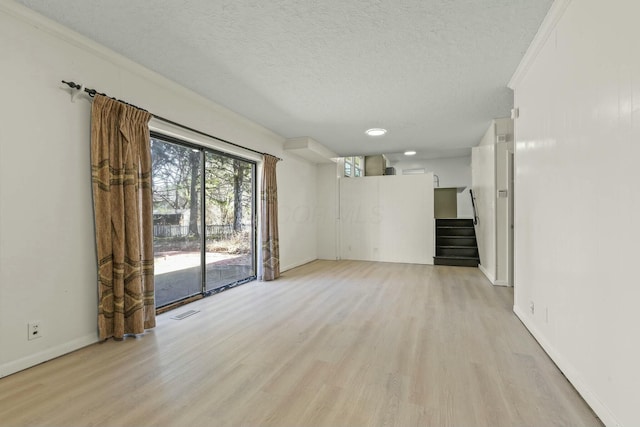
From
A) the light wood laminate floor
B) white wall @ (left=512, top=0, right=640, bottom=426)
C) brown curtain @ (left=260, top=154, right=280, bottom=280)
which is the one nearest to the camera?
white wall @ (left=512, top=0, right=640, bottom=426)

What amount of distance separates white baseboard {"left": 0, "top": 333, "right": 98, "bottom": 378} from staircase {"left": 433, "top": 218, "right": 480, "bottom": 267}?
19.3 ft

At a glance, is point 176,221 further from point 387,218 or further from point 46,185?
point 387,218

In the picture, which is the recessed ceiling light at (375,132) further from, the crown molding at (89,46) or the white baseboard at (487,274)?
the white baseboard at (487,274)

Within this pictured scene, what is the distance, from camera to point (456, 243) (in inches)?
257

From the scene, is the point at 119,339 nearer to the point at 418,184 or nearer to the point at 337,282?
the point at 337,282

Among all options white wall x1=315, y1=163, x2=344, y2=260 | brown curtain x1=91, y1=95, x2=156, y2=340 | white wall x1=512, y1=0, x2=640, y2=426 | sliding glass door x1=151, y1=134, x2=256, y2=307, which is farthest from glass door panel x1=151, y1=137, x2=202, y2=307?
white wall x1=315, y1=163, x2=344, y2=260

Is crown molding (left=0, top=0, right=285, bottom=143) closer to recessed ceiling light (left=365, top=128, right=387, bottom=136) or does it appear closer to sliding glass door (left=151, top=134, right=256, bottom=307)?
sliding glass door (left=151, top=134, right=256, bottom=307)

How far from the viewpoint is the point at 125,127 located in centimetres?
259

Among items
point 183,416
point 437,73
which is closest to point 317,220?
point 437,73

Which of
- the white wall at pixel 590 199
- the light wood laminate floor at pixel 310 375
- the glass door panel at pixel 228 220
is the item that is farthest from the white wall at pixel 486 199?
the glass door panel at pixel 228 220

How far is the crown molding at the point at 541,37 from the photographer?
6.50ft

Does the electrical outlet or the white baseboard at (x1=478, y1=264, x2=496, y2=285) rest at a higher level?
the electrical outlet

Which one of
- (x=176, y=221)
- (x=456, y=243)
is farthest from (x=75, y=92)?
(x=456, y=243)

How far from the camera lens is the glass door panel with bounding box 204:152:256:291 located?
3.96m
